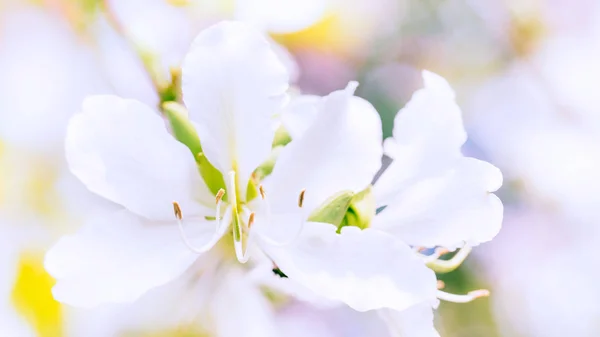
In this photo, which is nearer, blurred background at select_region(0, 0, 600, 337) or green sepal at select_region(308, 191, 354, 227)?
green sepal at select_region(308, 191, 354, 227)

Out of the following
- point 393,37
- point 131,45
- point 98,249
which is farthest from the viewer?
point 393,37

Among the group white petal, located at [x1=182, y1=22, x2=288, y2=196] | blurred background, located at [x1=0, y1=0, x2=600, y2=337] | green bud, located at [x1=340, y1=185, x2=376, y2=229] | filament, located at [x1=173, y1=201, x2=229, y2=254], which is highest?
white petal, located at [x1=182, y1=22, x2=288, y2=196]

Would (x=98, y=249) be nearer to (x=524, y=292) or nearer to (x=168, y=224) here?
(x=168, y=224)

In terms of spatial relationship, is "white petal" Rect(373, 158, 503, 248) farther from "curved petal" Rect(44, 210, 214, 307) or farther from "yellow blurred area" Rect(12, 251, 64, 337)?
"yellow blurred area" Rect(12, 251, 64, 337)

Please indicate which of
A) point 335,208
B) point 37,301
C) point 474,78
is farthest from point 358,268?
point 474,78

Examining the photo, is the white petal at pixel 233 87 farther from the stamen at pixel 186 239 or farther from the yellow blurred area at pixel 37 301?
the yellow blurred area at pixel 37 301

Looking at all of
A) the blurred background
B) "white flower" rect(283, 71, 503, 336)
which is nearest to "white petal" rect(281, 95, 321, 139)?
"white flower" rect(283, 71, 503, 336)

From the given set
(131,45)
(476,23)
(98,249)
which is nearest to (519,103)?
(476,23)

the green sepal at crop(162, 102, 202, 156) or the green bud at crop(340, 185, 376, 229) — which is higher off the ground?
the green sepal at crop(162, 102, 202, 156)
